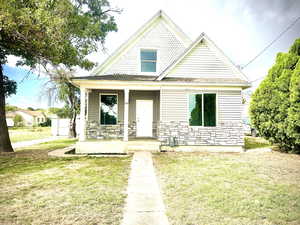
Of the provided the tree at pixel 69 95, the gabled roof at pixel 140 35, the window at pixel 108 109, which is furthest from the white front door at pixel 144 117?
the tree at pixel 69 95

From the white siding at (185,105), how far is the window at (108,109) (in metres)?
3.08

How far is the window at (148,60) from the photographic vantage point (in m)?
10.9

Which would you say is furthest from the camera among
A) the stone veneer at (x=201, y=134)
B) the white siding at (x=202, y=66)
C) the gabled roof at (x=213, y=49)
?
the white siding at (x=202, y=66)

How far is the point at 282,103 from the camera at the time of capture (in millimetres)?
8484

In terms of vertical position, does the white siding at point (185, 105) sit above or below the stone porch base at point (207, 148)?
above

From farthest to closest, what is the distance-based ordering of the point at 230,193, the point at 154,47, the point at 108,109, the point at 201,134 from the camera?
the point at 154,47, the point at 108,109, the point at 201,134, the point at 230,193

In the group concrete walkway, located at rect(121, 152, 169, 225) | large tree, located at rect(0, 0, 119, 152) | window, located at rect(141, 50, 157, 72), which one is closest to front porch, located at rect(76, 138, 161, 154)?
concrete walkway, located at rect(121, 152, 169, 225)

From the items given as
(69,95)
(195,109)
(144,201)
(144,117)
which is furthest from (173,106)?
(69,95)

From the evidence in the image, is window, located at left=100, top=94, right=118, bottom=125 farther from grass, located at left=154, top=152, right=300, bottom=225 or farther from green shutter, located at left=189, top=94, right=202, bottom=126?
grass, located at left=154, top=152, right=300, bottom=225

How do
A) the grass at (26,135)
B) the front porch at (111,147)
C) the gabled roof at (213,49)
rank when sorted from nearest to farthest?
the front porch at (111,147) < the gabled roof at (213,49) < the grass at (26,135)

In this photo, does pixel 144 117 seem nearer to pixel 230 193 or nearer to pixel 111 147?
pixel 111 147

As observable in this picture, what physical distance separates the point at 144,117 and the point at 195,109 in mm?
3249

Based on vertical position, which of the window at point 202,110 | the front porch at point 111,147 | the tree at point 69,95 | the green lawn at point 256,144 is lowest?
the green lawn at point 256,144

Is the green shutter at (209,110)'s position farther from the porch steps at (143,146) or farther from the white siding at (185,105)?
the porch steps at (143,146)
